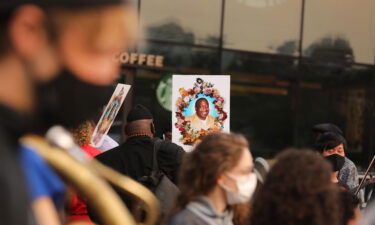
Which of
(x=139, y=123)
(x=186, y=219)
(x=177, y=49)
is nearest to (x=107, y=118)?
(x=139, y=123)

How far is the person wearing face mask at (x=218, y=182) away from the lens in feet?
10.2

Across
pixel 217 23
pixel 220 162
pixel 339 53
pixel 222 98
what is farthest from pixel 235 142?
pixel 339 53

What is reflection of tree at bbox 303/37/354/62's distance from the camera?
43.1ft

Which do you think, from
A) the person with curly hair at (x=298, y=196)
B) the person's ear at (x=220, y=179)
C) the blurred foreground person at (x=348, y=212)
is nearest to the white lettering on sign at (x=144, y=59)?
the blurred foreground person at (x=348, y=212)

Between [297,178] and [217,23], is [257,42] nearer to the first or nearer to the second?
[217,23]

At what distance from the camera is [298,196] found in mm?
2678

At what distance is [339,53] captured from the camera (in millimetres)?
13320

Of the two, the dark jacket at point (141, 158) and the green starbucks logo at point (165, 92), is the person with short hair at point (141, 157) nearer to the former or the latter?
the dark jacket at point (141, 158)

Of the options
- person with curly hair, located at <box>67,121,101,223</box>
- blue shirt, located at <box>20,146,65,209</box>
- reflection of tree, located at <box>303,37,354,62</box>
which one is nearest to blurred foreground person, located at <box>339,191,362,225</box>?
person with curly hair, located at <box>67,121,101,223</box>

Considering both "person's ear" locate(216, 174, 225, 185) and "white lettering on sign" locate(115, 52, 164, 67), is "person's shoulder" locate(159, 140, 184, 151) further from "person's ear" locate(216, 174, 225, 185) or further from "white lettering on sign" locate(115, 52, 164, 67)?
"white lettering on sign" locate(115, 52, 164, 67)

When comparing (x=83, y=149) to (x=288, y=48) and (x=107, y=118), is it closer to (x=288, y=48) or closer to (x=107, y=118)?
(x=107, y=118)

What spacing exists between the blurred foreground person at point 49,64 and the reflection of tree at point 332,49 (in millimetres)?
12293

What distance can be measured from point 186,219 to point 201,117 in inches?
125

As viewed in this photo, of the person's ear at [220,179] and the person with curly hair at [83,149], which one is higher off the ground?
the person's ear at [220,179]
